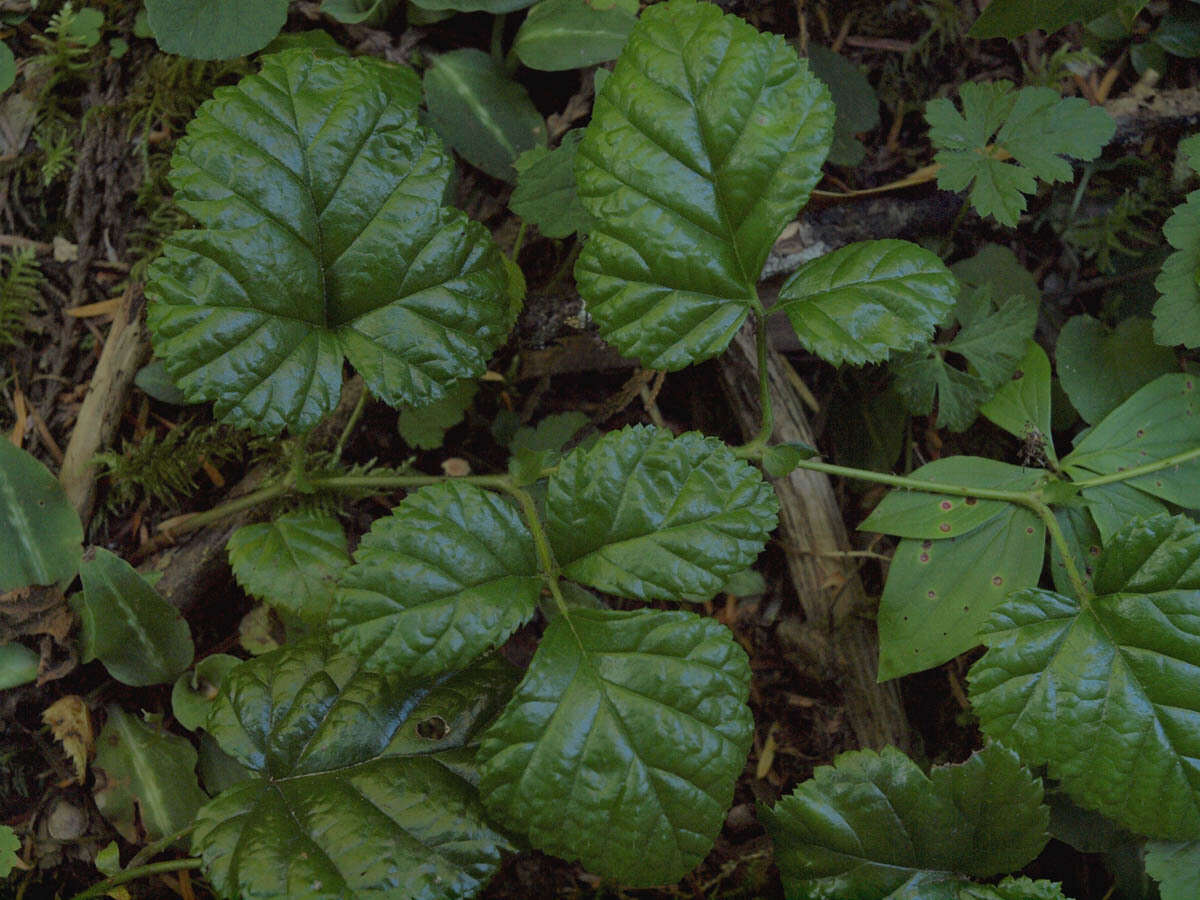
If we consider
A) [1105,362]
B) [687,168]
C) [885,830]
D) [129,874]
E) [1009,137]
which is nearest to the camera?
[687,168]

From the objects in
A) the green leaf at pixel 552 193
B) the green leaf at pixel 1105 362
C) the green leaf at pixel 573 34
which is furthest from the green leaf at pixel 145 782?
the green leaf at pixel 1105 362

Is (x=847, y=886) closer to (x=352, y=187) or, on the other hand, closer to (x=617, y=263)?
(x=617, y=263)

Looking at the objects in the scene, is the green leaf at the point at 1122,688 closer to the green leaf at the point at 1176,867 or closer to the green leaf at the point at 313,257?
the green leaf at the point at 1176,867

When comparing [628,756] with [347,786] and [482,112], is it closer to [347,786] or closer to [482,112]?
[347,786]

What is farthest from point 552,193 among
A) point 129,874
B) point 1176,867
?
point 1176,867

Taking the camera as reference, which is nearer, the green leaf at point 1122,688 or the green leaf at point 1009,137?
the green leaf at point 1122,688

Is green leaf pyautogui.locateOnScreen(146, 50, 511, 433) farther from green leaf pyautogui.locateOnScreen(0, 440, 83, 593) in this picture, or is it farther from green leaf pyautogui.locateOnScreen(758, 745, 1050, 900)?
green leaf pyautogui.locateOnScreen(758, 745, 1050, 900)

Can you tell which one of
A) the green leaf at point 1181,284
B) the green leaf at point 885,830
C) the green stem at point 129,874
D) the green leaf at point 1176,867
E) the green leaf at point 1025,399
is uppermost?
the green leaf at point 1181,284
